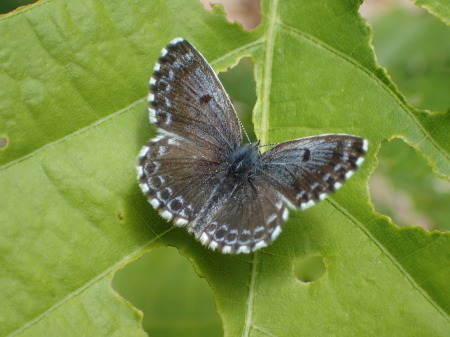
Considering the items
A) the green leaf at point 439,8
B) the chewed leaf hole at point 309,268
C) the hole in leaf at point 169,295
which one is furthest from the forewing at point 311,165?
the hole in leaf at point 169,295

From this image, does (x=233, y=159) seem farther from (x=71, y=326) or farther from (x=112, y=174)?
(x=71, y=326)

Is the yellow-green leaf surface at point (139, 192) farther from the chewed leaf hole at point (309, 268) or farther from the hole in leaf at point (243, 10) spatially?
the hole in leaf at point (243, 10)

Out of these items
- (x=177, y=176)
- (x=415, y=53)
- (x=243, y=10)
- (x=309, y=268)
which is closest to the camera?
(x=177, y=176)

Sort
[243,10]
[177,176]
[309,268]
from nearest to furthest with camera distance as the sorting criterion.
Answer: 1. [177,176]
2. [309,268]
3. [243,10]

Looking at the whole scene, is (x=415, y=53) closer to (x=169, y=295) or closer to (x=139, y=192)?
(x=169, y=295)

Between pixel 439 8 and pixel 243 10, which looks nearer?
pixel 439 8

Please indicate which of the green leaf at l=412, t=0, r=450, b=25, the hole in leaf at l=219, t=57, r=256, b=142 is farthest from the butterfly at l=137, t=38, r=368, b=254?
the hole in leaf at l=219, t=57, r=256, b=142

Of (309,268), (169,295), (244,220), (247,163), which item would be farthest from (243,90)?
(244,220)
